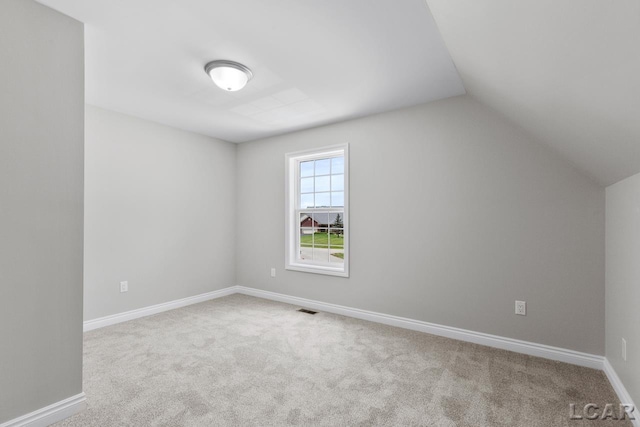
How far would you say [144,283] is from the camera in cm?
374

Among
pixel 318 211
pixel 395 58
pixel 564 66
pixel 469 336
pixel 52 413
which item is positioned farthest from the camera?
pixel 318 211

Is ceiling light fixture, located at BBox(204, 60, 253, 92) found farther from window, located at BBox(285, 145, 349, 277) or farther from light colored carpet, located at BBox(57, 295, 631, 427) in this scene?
light colored carpet, located at BBox(57, 295, 631, 427)

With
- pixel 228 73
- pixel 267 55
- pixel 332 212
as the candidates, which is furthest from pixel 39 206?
pixel 332 212

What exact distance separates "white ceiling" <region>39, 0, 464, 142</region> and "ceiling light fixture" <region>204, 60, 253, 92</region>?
0.18 ft

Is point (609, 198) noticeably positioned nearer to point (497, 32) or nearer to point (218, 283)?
point (497, 32)

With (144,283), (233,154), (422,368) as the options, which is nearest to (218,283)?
(144,283)

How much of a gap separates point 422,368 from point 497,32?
2.32 metres

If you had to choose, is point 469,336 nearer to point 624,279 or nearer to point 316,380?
point 624,279

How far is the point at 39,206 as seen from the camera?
1.77 m

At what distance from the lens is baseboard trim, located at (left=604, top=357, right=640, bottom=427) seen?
173 cm

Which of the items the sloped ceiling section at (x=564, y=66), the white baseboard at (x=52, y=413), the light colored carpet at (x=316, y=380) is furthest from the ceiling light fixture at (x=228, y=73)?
the white baseboard at (x=52, y=413)

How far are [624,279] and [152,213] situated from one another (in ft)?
15.0

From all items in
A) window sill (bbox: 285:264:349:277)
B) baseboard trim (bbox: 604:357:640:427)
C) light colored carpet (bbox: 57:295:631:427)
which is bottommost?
light colored carpet (bbox: 57:295:631:427)

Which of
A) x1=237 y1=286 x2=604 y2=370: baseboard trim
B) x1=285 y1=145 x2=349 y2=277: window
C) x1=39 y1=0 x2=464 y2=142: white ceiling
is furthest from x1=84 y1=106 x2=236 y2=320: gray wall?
x1=237 y1=286 x2=604 y2=370: baseboard trim
